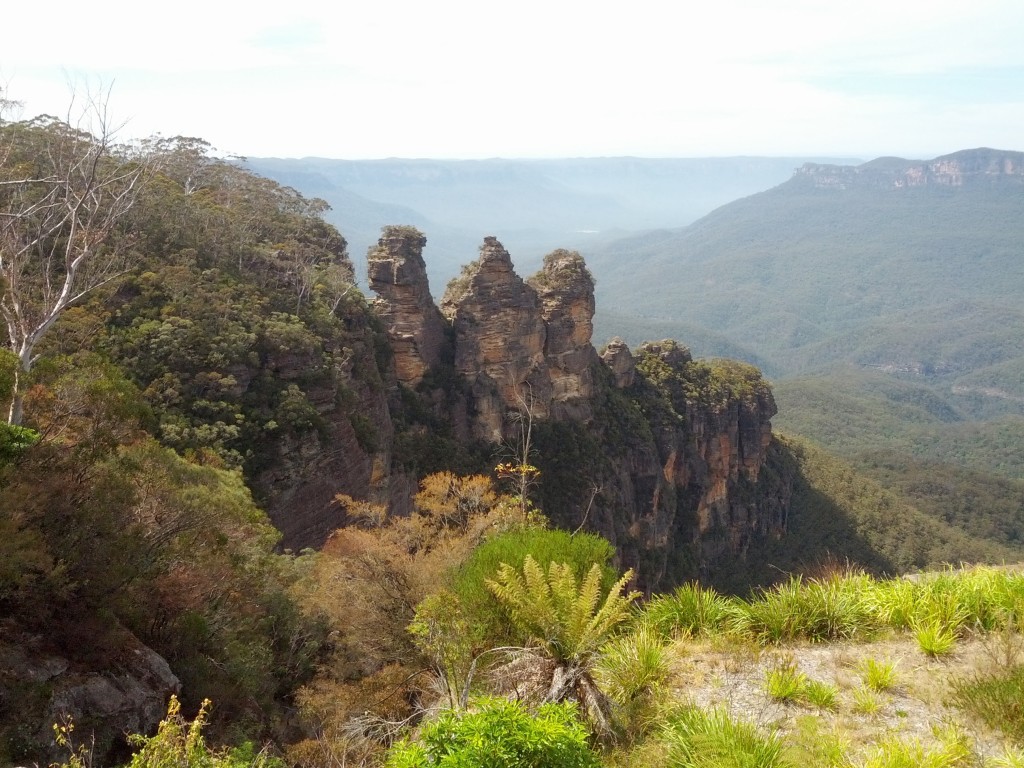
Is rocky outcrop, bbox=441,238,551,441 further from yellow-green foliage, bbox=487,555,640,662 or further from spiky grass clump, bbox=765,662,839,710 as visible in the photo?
spiky grass clump, bbox=765,662,839,710

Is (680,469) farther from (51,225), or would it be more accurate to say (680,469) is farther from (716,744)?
(716,744)

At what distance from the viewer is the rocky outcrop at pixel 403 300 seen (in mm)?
35500

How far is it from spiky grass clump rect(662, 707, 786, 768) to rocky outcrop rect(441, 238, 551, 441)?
31.0 meters

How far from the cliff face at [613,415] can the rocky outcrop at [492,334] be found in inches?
2.6

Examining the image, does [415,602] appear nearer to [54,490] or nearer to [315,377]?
[54,490]

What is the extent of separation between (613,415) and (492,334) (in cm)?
1255

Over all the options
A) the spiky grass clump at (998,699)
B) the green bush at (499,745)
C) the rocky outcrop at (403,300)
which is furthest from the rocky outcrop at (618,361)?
the green bush at (499,745)

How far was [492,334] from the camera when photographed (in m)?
37.9

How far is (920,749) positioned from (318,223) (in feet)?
142

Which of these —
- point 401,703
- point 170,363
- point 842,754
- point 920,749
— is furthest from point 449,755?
point 170,363

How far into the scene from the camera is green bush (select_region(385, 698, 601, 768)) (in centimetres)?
484

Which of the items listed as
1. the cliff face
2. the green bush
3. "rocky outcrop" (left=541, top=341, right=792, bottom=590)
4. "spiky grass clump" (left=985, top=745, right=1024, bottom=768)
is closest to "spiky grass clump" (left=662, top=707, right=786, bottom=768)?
the green bush

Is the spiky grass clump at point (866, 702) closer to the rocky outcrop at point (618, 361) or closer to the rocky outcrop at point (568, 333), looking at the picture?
the rocky outcrop at point (568, 333)

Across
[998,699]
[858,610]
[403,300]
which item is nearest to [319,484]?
[403,300]
